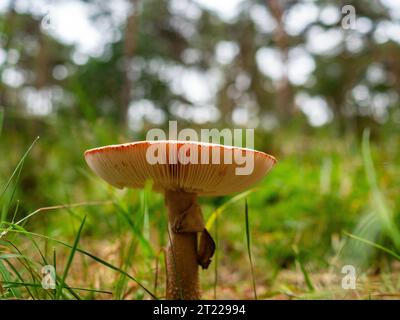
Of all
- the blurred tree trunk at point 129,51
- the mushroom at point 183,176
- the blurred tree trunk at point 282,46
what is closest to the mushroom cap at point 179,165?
the mushroom at point 183,176

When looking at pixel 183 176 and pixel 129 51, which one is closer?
pixel 183 176

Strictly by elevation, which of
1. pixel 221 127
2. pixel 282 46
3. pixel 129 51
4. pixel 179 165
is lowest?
pixel 179 165

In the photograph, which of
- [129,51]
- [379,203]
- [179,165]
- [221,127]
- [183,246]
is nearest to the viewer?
[179,165]

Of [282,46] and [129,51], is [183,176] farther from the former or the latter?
[129,51]

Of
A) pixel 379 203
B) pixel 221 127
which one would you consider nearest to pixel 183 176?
pixel 379 203

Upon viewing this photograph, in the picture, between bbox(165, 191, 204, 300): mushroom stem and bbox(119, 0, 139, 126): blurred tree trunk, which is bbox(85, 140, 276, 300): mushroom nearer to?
bbox(165, 191, 204, 300): mushroom stem

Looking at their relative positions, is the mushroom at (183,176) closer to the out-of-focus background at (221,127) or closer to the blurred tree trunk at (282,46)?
the out-of-focus background at (221,127)
